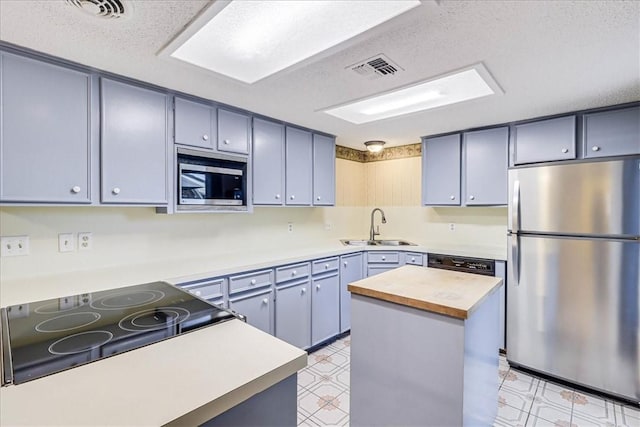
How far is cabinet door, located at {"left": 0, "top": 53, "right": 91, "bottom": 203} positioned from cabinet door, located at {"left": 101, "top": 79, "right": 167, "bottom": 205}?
0.11 metres

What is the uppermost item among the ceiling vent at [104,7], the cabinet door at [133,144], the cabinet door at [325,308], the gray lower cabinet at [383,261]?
the ceiling vent at [104,7]

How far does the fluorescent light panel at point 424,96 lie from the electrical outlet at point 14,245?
227 cm

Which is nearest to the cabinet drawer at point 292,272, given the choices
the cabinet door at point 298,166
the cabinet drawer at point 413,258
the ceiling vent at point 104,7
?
the cabinet door at point 298,166

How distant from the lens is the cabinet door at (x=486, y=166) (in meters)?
3.02

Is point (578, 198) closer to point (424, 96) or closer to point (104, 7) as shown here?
point (424, 96)

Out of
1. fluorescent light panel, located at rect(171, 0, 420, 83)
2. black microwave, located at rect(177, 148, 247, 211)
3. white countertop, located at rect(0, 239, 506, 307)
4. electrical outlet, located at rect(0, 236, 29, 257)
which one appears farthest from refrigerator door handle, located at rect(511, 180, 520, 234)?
electrical outlet, located at rect(0, 236, 29, 257)

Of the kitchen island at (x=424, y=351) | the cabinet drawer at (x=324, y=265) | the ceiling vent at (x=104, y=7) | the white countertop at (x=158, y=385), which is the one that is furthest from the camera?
the cabinet drawer at (x=324, y=265)

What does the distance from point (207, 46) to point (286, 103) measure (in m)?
0.85

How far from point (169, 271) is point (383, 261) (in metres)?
2.24

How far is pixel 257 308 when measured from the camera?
2.45 m

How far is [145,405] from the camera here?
26.5 inches

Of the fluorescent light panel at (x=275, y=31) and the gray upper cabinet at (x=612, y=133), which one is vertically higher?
the fluorescent light panel at (x=275, y=31)

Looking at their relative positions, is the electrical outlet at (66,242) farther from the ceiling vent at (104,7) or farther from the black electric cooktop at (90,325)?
the ceiling vent at (104,7)

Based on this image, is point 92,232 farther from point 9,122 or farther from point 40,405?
point 40,405
